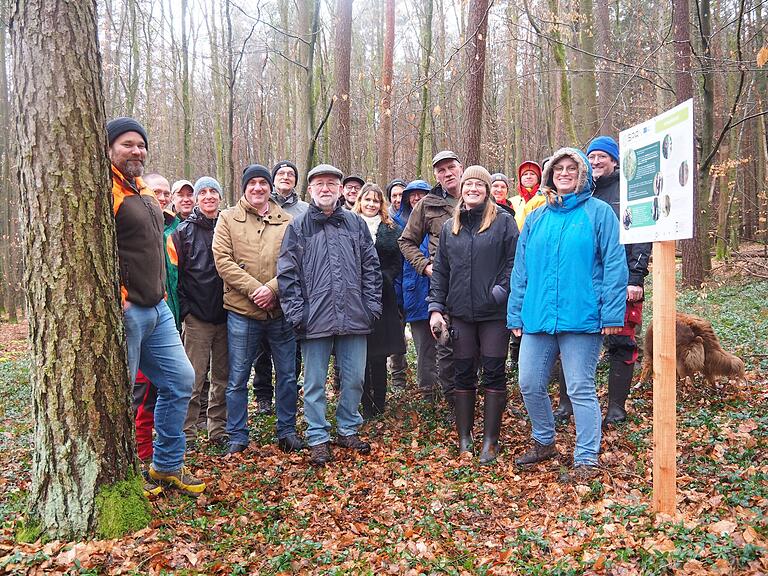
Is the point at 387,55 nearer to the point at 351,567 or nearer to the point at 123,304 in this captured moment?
the point at 123,304

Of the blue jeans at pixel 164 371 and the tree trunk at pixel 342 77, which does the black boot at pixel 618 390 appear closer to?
the blue jeans at pixel 164 371

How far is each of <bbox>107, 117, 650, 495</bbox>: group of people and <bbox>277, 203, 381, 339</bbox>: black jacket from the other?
13 millimetres

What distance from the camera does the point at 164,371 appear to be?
158 inches

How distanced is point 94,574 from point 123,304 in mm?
1590

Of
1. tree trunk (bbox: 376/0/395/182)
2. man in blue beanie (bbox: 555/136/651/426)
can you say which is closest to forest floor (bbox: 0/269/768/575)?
man in blue beanie (bbox: 555/136/651/426)

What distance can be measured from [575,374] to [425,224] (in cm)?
237

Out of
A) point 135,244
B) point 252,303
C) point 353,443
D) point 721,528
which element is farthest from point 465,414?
point 135,244

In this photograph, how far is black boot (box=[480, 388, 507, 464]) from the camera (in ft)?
16.1

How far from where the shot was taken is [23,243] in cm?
335

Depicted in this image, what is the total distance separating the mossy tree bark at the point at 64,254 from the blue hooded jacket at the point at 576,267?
9.98ft

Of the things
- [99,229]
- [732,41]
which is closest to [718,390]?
[99,229]

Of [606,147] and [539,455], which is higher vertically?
[606,147]

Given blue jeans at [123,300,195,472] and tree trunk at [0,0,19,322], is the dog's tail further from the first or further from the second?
tree trunk at [0,0,19,322]

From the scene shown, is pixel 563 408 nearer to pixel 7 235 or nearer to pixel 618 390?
pixel 618 390
